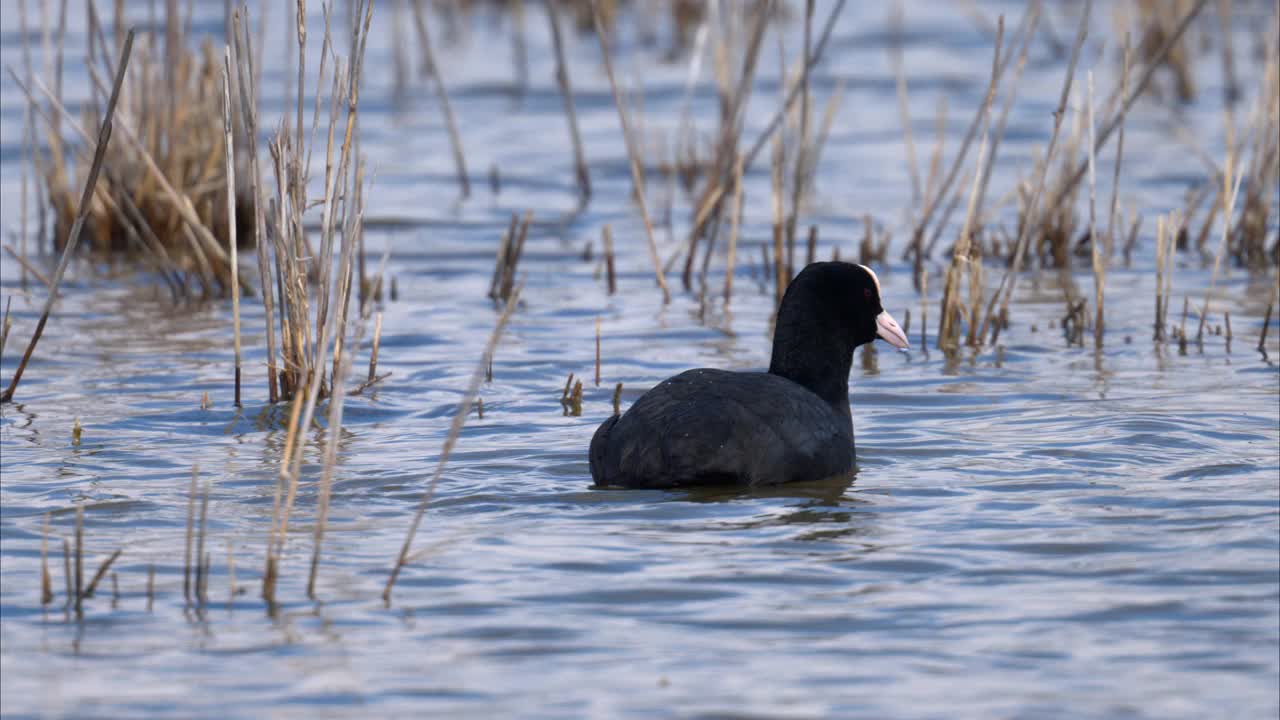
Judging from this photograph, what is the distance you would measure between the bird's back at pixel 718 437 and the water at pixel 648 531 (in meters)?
0.09

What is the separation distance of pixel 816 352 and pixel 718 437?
1.07 metres

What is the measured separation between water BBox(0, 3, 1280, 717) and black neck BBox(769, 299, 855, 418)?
0.38m

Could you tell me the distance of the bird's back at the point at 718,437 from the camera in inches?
224

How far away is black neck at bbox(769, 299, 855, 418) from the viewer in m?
6.63

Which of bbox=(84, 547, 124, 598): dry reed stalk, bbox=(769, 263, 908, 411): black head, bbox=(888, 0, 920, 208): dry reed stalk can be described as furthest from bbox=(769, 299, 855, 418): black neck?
bbox=(888, 0, 920, 208): dry reed stalk

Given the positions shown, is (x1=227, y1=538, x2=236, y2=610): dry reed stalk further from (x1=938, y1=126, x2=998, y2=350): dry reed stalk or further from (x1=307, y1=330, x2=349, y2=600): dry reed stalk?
(x1=938, y1=126, x2=998, y2=350): dry reed stalk

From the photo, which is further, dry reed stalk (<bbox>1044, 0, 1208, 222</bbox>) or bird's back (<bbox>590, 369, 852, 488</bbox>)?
dry reed stalk (<bbox>1044, 0, 1208, 222</bbox>)

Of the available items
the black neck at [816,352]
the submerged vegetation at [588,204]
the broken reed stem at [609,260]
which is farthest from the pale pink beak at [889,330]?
the broken reed stem at [609,260]

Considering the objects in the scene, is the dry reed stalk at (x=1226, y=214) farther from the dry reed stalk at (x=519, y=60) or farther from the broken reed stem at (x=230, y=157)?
the dry reed stalk at (x=519, y=60)

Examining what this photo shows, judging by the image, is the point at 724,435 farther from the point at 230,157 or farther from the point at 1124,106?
the point at 1124,106

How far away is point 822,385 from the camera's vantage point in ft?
21.7

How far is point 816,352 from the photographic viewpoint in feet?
21.8

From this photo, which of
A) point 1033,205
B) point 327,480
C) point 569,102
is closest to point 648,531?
point 327,480

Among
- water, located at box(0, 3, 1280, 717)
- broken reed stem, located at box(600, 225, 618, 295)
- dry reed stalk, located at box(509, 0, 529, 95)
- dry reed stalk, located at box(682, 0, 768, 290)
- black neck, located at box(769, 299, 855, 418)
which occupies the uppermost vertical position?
dry reed stalk, located at box(509, 0, 529, 95)
